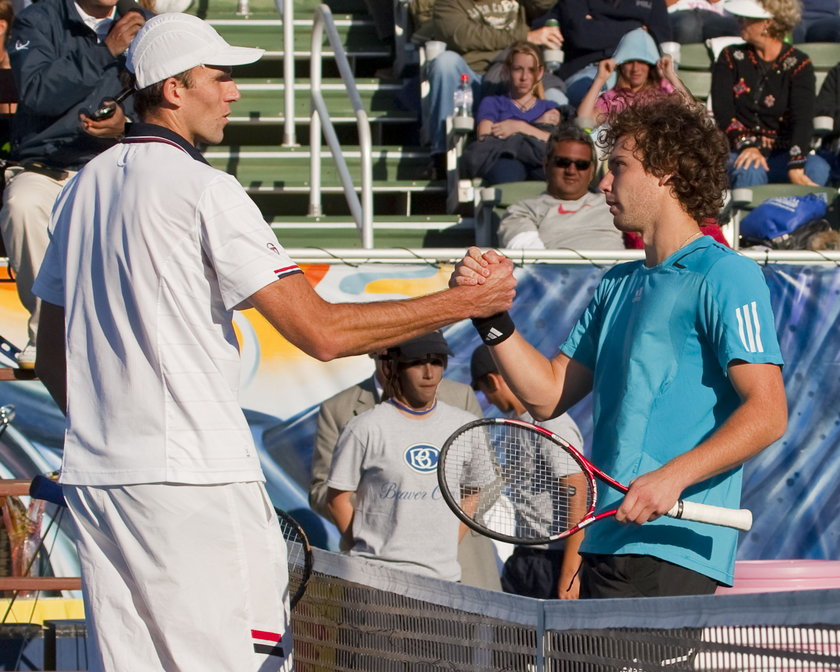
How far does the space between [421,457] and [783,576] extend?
157cm

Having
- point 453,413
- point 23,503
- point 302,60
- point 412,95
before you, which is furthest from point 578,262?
point 302,60

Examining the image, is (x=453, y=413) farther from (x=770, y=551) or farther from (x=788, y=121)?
(x=788, y=121)

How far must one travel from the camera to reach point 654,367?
3416 mm

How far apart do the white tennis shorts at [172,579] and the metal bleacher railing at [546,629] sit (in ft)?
1.99

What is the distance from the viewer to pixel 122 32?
6.23 m

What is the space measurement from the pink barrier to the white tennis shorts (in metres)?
2.16

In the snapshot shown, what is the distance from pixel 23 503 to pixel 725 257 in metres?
3.92

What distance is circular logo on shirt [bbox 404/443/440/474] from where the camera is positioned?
5645 millimetres

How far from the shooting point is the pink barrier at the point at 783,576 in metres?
4.75

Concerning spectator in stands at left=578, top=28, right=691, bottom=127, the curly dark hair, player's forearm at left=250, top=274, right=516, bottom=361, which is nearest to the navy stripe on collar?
player's forearm at left=250, top=274, right=516, bottom=361

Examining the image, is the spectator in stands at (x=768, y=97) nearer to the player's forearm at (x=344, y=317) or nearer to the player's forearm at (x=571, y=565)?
the player's forearm at (x=571, y=565)

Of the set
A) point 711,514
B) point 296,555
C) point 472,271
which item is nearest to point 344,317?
point 472,271

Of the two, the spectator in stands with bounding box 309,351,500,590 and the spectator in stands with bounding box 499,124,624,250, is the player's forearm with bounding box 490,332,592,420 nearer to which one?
the spectator in stands with bounding box 309,351,500,590

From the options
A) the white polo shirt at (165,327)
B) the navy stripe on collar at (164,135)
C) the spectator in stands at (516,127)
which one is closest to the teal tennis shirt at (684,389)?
the white polo shirt at (165,327)
